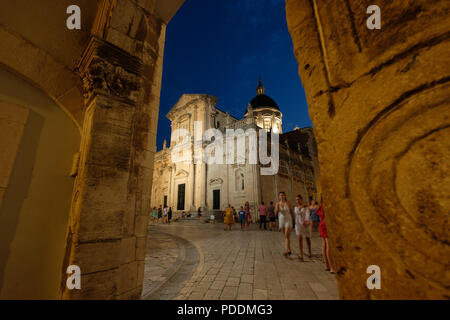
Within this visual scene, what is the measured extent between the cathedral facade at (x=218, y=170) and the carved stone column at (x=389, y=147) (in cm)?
1519

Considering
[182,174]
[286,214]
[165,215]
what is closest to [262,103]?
[182,174]

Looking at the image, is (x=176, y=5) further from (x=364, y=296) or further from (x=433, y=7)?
(x=364, y=296)

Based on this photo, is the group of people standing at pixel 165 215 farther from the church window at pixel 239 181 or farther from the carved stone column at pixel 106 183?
the carved stone column at pixel 106 183

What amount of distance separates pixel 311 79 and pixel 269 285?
9.97 ft

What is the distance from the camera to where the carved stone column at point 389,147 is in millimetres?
781

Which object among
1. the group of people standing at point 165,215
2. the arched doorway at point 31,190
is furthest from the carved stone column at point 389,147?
the group of people standing at point 165,215

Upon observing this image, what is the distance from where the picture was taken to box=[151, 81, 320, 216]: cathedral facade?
56.6 feet

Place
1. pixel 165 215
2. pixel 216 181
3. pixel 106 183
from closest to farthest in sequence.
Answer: pixel 106 183 → pixel 165 215 → pixel 216 181

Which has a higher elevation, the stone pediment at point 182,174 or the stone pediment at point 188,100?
the stone pediment at point 188,100

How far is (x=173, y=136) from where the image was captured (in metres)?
25.1

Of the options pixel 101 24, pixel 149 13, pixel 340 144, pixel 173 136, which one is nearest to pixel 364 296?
pixel 340 144

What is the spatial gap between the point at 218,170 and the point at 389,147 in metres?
18.5

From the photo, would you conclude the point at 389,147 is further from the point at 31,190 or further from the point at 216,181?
the point at 216,181

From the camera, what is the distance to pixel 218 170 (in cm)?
1928
